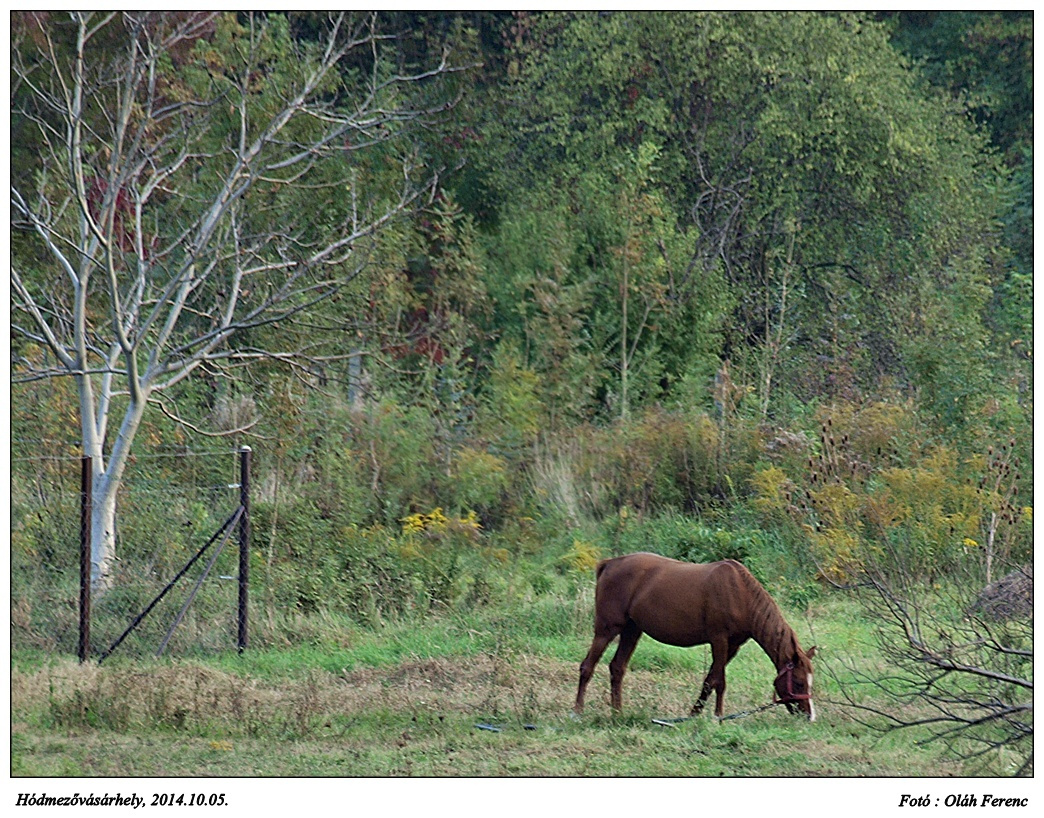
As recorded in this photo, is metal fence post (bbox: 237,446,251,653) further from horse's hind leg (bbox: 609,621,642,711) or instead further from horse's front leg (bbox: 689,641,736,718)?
horse's front leg (bbox: 689,641,736,718)

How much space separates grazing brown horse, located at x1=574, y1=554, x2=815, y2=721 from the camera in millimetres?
8328

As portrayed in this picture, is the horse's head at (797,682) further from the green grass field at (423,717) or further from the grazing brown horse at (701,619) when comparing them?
the green grass field at (423,717)

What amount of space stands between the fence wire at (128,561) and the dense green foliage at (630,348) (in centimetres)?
4

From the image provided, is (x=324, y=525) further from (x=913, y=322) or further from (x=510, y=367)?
(x=913, y=322)

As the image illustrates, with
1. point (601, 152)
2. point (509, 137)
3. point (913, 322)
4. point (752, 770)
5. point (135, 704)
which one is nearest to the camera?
point (752, 770)

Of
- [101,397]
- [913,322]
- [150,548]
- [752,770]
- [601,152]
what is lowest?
[752,770]

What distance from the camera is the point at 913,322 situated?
18562mm

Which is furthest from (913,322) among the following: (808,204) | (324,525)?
(324,525)

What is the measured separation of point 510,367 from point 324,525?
14.8 feet

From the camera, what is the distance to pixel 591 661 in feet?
28.4

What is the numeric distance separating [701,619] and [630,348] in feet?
33.4

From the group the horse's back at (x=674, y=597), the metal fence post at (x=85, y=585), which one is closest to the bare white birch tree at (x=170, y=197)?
the metal fence post at (x=85, y=585)

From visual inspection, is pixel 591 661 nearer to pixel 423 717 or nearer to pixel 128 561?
pixel 423 717

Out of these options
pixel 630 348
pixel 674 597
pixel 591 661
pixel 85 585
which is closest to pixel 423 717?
pixel 591 661
